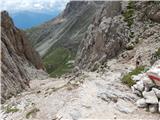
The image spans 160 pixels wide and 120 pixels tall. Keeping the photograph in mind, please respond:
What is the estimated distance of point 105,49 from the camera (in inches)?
2440

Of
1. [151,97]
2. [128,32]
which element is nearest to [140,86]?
[151,97]

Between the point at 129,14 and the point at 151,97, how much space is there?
40.6 m

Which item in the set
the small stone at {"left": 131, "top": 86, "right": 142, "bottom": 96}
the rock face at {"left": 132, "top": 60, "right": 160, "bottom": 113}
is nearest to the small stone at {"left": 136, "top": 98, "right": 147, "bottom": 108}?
the rock face at {"left": 132, "top": 60, "right": 160, "bottom": 113}

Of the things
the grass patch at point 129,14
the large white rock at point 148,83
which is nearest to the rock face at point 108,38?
the grass patch at point 129,14

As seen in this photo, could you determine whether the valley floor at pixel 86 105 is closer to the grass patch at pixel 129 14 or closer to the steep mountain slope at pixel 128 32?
the steep mountain slope at pixel 128 32

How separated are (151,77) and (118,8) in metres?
44.2

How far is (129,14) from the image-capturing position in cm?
6044

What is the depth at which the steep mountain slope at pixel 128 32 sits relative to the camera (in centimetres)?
4764

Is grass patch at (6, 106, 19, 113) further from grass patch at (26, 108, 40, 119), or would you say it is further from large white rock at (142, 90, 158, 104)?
large white rock at (142, 90, 158, 104)

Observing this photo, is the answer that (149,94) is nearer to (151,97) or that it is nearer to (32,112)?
(151,97)

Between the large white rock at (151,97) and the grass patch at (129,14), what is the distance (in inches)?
1448

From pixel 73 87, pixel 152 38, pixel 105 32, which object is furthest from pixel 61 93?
pixel 105 32

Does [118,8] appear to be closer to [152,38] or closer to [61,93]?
[152,38]

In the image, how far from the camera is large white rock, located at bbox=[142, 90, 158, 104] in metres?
21.0
